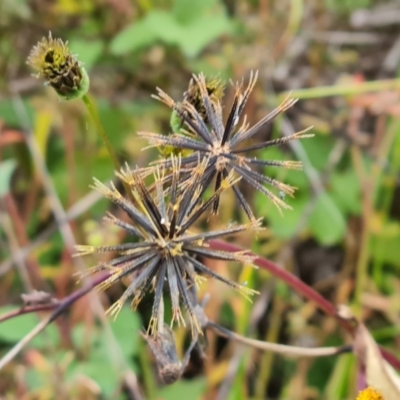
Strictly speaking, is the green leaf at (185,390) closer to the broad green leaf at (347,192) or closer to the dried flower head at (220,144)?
the broad green leaf at (347,192)

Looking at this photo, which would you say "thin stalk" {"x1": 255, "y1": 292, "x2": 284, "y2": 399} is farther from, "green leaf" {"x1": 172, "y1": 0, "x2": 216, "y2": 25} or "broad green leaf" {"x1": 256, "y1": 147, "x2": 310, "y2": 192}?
"green leaf" {"x1": 172, "y1": 0, "x2": 216, "y2": 25}

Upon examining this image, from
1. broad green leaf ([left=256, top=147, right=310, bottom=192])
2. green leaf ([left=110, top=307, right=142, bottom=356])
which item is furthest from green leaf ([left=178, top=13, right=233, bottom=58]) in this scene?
green leaf ([left=110, top=307, right=142, bottom=356])

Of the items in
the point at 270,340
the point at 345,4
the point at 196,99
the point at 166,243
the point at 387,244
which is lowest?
the point at 270,340

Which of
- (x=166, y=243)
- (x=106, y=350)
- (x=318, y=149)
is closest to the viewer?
(x=166, y=243)

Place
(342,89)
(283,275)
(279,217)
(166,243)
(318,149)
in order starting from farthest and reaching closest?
(318,149)
(279,217)
(342,89)
(283,275)
(166,243)

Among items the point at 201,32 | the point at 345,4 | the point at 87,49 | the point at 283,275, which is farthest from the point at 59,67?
the point at 345,4

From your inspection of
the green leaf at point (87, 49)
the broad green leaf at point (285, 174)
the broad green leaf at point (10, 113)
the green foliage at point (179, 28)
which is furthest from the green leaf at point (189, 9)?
the broad green leaf at point (10, 113)

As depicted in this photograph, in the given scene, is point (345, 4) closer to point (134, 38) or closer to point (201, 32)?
point (201, 32)
